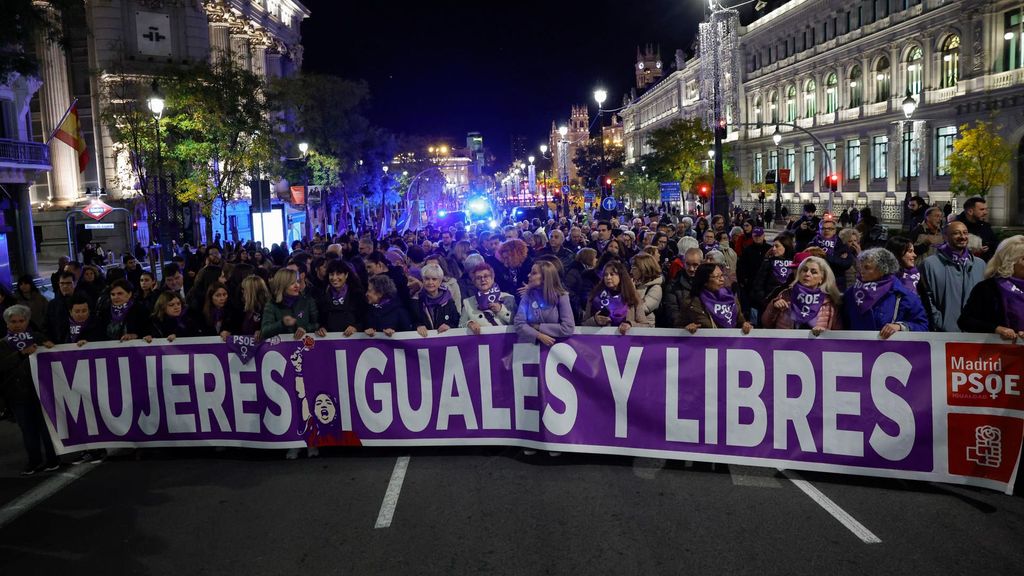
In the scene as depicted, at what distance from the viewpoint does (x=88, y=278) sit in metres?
12.9

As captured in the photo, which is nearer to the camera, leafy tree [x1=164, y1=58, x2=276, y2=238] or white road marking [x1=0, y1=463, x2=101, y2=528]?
white road marking [x1=0, y1=463, x2=101, y2=528]

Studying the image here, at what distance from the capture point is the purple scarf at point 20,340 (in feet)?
26.4

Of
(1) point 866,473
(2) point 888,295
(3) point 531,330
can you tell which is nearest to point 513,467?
(3) point 531,330

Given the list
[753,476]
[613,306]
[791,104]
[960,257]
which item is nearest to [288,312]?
[613,306]

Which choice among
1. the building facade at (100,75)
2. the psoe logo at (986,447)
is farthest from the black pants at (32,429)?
the building facade at (100,75)

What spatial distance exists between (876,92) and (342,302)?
55.3 meters

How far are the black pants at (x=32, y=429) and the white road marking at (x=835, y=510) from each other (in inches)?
286

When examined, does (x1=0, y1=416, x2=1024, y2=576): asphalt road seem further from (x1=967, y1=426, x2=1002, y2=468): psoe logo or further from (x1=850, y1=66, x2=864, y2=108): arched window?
(x1=850, y1=66, x2=864, y2=108): arched window

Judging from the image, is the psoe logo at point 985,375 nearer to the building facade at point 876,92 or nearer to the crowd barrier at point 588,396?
the crowd barrier at point 588,396

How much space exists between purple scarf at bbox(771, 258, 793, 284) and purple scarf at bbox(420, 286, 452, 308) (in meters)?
4.62

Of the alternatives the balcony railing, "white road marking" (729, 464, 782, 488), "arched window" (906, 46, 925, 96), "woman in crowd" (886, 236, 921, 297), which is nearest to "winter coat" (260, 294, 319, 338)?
"white road marking" (729, 464, 782, 488)

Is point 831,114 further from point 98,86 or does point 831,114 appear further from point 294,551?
point 294,551

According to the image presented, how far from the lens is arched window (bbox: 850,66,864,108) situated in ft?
186

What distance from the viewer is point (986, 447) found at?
6410 millimetres
